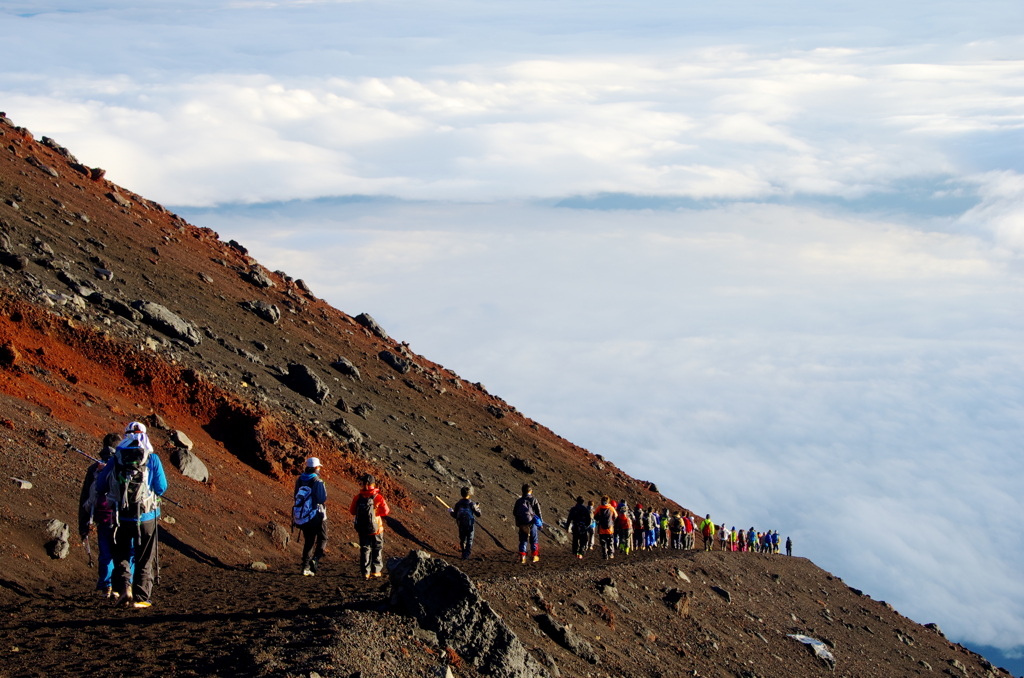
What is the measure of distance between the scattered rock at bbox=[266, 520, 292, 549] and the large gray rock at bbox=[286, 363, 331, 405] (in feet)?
44.0

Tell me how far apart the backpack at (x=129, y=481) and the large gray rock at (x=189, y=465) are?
9.93m

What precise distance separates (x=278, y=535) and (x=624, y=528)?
12.0 meters

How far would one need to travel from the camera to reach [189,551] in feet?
52.3

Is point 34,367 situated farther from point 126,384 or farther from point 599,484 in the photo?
point 599,484

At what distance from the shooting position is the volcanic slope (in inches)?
412

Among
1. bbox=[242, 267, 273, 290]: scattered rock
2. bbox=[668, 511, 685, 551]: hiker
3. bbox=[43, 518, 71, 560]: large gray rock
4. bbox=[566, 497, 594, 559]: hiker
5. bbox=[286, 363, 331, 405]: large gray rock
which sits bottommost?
bbox=[43, 518, 71, 560]: large gray rock

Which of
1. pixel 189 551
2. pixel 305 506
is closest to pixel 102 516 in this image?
pixel 305 506

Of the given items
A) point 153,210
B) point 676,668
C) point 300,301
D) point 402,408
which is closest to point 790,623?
point 676,668

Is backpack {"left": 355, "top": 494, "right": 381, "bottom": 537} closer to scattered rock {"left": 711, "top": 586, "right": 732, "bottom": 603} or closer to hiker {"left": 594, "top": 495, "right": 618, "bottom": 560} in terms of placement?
hiker {"left": 594, "top": 495, "right": 618, "bottom": 560}

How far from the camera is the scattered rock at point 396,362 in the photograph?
45.3 meters

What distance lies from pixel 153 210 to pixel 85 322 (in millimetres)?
28234

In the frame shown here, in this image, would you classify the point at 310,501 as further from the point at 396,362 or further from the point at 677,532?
the point at 396,362

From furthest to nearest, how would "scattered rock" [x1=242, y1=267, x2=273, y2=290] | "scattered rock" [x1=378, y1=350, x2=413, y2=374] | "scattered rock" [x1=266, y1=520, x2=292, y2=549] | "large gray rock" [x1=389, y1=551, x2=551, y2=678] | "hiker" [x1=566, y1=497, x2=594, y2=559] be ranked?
"scattered rock" [x1=242, y1=267, x2=273, y2=290], "scattered rock" [x1=378, y1=350, x2=413, y2=374], "hiker" [x1=566, y1=497, x2=594, y2=559], "scattered rock" [x1=266, y1=520, x2=292, y2=549], "large gray rock" [x1=389, y1=551, x2=551, y2=678]

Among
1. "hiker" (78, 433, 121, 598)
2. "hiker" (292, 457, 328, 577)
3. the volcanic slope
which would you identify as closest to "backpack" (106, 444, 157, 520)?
"hiker" (78, 433, 121, 598)
